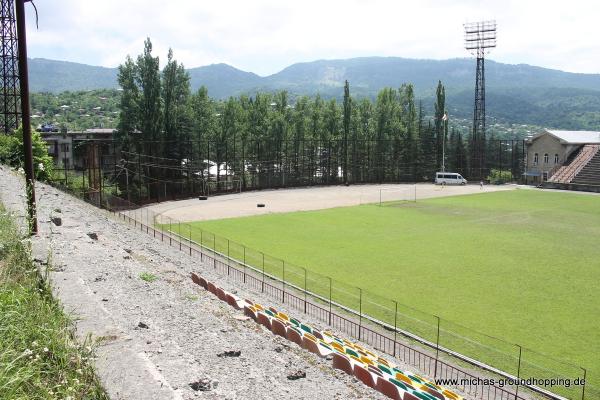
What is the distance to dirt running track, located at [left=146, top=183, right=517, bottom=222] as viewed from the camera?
1868 inches

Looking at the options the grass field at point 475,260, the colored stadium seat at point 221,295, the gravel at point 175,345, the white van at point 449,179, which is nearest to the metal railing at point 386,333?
the grass field at point 475,260

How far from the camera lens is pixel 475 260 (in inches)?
1080

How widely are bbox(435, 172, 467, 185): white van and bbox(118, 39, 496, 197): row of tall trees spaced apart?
6.02 meters

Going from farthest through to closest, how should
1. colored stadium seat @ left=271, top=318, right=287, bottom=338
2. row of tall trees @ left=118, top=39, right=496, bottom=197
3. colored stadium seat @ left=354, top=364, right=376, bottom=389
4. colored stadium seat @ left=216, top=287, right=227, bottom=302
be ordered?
row of tall trees @ left=118, top=39, right=496, bottom=197 < colored stadium seat @ left=216, top=287, right=227, bottom=302 < colored stadium seat @ left=271, top=318, right=287, bottom=338 < colored stadium seat @ left=354, top=364, right=376, bottom=389

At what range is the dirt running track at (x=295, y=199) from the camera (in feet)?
156

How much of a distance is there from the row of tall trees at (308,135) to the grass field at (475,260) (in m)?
26.8

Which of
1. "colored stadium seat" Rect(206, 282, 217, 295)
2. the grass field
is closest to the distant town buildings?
the grass field

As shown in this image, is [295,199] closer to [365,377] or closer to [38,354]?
[365,377]

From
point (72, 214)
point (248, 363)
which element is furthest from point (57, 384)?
point (72, 214)

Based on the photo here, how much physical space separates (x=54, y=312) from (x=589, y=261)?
26.7 metres

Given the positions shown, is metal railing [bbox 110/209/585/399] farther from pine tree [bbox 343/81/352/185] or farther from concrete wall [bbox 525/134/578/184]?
concrete wall [bbox 525/134/578/184]

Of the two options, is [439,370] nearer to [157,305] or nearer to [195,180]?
[157,305]

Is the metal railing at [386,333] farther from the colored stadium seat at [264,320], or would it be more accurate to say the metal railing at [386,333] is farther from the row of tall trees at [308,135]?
the row of tall trees at [308,135]

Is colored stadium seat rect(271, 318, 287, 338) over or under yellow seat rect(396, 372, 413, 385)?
over
